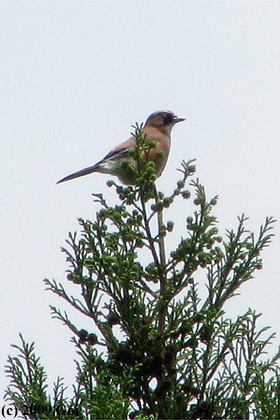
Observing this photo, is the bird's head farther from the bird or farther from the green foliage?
the green foliage

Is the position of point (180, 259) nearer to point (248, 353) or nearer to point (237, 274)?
point (237, 274)

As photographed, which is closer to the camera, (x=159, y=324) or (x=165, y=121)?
(x=159, y=324)

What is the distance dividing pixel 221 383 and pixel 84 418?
0.86 metres

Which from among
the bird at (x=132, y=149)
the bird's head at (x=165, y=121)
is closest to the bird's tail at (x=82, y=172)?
the bird at (x=132, y=149)

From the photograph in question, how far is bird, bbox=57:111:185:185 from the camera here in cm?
706

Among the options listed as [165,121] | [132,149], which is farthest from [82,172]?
[165,121]

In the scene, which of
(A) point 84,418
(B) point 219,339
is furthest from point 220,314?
(A) point 84,418

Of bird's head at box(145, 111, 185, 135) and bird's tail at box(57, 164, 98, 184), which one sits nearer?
bird's tail at box(57, 164, 98, 184)

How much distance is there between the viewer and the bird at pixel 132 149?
7.06 m

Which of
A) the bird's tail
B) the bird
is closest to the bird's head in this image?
Answer: the bird

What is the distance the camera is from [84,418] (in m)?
3.86

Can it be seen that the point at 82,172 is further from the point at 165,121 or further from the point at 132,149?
the point at 165,121

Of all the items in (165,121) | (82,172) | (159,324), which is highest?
(165,121)

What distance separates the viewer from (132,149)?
6.85m
